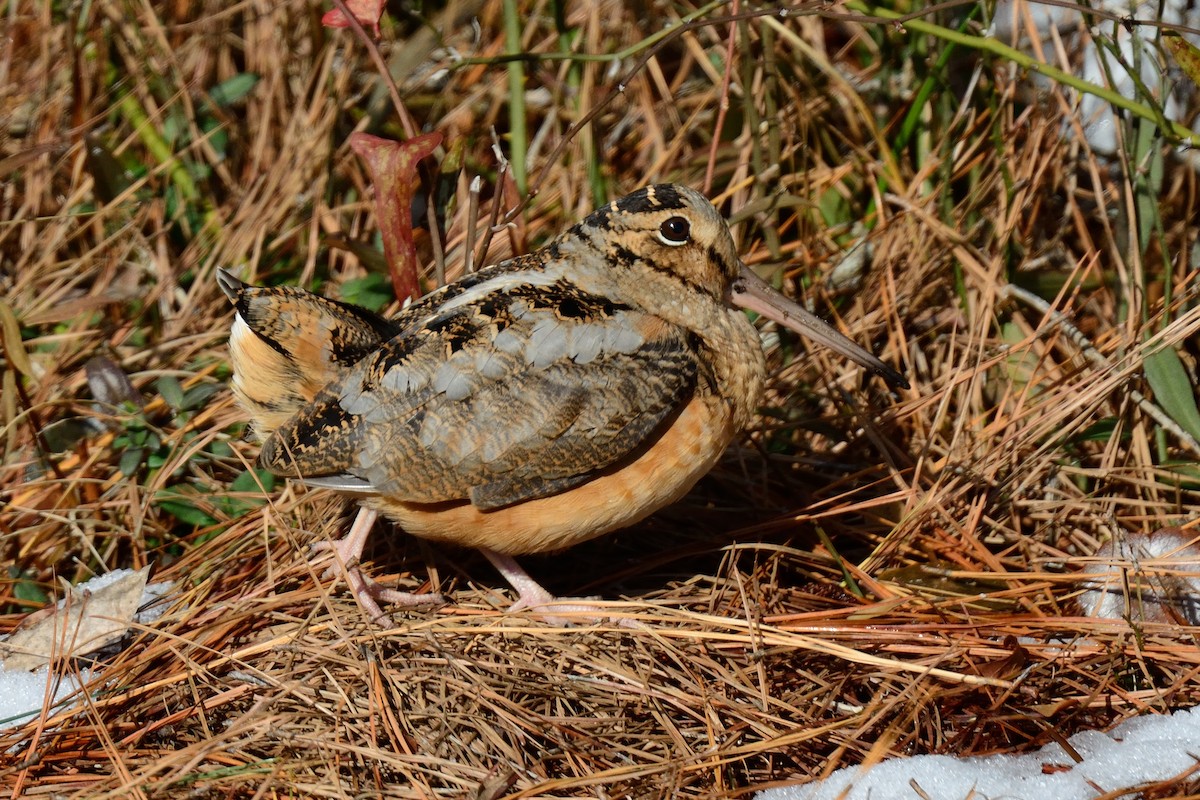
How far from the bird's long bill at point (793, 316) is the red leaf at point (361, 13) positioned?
130 centimetres

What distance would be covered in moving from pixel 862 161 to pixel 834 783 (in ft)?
8.14

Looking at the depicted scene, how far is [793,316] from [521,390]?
871 millimetres

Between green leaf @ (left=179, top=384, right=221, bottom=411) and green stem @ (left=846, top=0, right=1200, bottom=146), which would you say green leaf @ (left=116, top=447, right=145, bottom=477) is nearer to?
green leaf @ (left=179, top=384, right=221, bottom=411)

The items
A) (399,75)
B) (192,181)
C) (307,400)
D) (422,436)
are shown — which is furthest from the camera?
(192,181)

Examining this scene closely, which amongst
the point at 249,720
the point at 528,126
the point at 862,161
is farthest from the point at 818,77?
the point at 249,720

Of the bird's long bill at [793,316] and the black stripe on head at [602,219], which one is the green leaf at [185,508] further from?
the bird's long bill at [793,316]

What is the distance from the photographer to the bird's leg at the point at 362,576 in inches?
121

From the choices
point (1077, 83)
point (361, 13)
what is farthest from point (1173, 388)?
point (361, 13)

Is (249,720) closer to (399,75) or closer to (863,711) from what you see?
(863,711)

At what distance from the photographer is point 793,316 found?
3.37m

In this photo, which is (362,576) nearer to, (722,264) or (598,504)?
(598,504)

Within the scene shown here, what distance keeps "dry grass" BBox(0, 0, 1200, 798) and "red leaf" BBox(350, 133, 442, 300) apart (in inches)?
11.0

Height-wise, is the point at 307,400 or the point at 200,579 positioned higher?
the point at 307,400

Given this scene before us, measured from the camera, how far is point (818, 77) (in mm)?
4453
